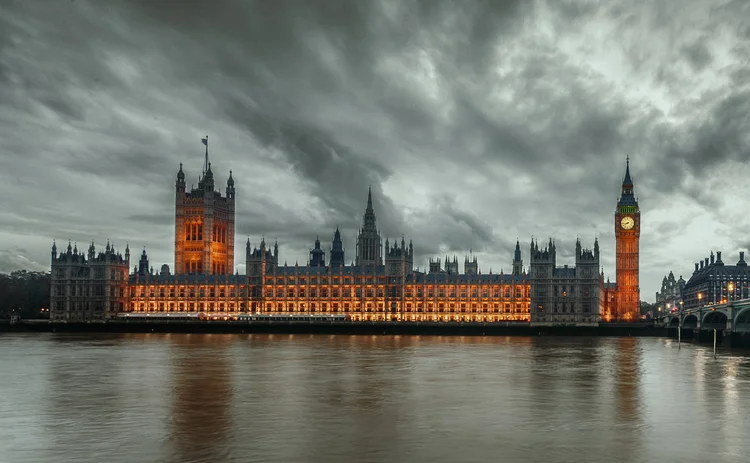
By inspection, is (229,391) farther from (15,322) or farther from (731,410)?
(15,322)

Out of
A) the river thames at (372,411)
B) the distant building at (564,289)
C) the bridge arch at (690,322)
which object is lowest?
the river thames at (372,411)

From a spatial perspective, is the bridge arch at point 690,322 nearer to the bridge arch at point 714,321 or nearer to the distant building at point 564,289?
→ the bridge arch at point 714,321

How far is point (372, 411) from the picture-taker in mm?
43750

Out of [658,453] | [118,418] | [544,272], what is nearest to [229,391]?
[118,418]

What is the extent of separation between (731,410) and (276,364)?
1612 inches

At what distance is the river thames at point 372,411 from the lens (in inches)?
1304

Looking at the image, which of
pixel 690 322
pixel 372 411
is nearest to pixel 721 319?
pixel 690 322

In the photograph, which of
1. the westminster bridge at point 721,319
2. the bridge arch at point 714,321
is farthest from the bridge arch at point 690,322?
the bridge arch at point 714,321

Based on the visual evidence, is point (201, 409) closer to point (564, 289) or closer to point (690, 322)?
point (690, 322)

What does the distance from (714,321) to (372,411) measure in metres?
115

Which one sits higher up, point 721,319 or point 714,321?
point 721,319

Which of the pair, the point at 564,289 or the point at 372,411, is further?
the point at 564,289

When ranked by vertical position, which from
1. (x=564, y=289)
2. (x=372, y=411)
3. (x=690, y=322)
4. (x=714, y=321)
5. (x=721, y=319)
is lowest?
(x=372, y=411)

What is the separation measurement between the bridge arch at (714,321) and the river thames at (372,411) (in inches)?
2125
